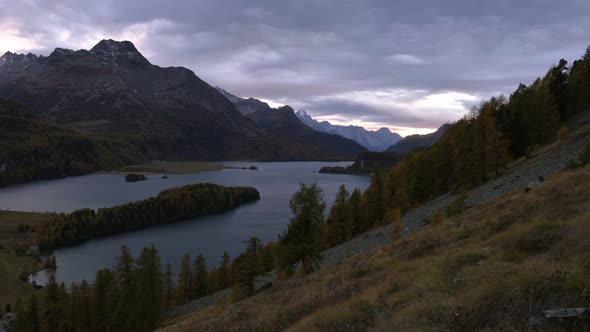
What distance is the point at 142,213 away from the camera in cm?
13788

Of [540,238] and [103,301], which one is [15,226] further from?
[540,238]

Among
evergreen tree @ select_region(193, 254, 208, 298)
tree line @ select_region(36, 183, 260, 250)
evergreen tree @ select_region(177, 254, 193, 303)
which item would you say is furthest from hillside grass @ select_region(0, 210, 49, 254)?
evergreen tree @ select_region(193, 254, 208, 298)

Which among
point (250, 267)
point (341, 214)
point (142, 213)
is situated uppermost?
point (341, 214)

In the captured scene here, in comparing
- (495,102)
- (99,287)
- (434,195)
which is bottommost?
(99,287)

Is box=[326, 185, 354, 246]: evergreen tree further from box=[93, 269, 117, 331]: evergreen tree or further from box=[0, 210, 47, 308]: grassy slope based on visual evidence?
box=[0, 210, 47, 308]: grassy slope

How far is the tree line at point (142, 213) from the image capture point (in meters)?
117

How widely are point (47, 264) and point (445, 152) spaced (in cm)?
9889

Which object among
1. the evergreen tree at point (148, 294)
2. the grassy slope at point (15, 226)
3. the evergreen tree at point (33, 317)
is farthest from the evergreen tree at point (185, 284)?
the grassy slope at point (15, 226)

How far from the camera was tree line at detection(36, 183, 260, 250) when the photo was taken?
117000 mm

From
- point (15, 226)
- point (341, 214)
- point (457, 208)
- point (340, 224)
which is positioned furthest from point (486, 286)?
point (15, 226)

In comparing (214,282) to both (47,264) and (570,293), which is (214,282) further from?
(570,293)

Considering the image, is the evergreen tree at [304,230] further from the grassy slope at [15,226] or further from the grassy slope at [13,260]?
the grassy slope at [15,226]

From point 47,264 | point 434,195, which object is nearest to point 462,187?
point 434,195

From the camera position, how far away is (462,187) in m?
57.2
